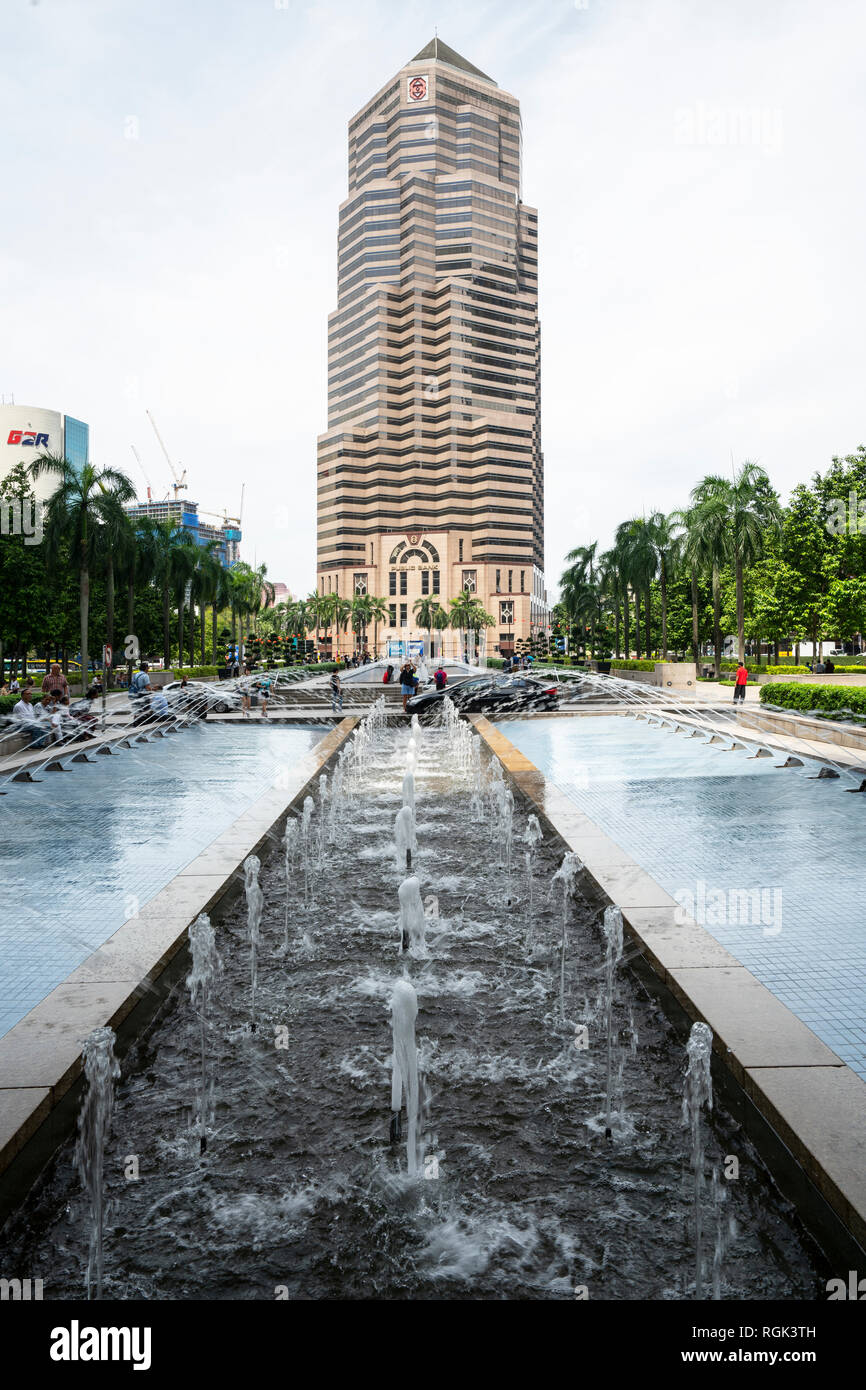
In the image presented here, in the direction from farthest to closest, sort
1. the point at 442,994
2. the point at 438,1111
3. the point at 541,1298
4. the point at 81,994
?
the point at 442,994
the point at 81,994
the point at 438,1111
the point at 541,1298

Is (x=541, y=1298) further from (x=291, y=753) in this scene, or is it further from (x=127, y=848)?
(x=291, y=753)

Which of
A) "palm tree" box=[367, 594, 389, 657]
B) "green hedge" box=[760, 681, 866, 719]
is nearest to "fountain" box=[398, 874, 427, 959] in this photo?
"green hedge" box=[760, 681, 866, 719]

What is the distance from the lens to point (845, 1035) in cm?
494

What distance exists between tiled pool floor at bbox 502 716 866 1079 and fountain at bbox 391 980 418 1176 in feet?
7.65

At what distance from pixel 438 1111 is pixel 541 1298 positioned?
4.53ft

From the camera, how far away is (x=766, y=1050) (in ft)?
14.6

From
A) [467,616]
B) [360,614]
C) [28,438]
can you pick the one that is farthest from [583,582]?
[28,438]

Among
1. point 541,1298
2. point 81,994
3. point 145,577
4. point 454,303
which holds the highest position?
point 454,303

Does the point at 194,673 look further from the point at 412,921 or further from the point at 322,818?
the point at 412,921

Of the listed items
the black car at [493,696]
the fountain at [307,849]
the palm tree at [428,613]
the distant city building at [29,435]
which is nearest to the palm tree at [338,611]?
the palm tree at [428,613]

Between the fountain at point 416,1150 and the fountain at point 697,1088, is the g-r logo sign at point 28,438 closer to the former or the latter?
the fountain at point 416,1150

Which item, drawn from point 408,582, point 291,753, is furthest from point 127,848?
point 408,582

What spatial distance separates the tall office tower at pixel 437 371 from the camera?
478 ft

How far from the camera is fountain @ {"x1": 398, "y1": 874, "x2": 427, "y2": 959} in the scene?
6930mm
